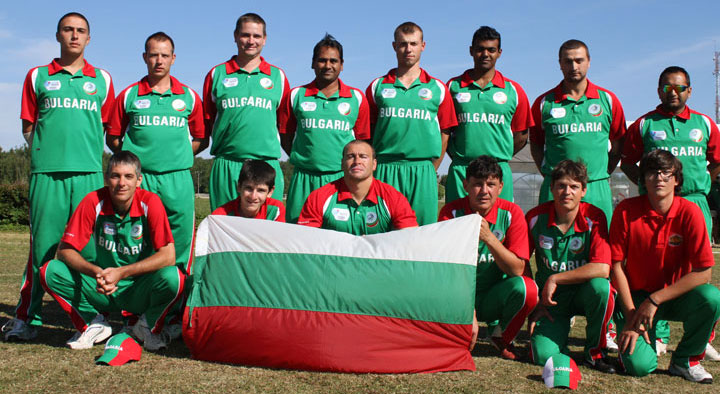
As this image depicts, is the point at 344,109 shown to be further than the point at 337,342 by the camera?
Yes

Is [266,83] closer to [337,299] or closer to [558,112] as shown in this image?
[337,299]

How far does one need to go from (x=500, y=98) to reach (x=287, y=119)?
6.64ft

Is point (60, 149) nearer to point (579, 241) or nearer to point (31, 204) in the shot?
point (31, 204)

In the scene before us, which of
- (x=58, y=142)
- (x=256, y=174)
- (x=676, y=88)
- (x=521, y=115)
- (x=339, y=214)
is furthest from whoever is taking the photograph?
(x=521, y=115)

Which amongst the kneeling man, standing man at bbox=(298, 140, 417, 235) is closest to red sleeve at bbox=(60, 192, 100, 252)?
the kneeling man

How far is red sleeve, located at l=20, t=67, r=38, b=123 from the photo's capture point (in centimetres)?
521

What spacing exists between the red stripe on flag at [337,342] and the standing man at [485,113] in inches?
82.6

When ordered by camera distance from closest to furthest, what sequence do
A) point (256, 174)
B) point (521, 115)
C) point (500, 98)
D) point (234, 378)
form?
point (234, 378)
point (256, 174)
point (500, 98)
point (521, 115)

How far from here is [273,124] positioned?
5680 millimetres

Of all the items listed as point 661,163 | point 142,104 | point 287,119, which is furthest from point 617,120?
point 142,104

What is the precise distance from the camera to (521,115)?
234 inches

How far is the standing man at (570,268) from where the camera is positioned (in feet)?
13.8

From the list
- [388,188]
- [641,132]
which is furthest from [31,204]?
[641,132]

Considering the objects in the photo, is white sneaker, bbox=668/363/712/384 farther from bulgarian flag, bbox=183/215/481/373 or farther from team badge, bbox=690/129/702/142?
team badge, bbox=690/129/702/142
